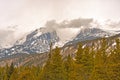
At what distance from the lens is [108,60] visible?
30078 mm

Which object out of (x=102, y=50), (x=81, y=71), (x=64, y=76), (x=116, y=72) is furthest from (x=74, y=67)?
(x=116, y=72)

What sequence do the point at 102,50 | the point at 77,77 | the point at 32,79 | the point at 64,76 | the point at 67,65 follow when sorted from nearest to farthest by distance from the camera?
the point at 102,50 < the point at 77,77 < the point at 64,76 < the point at 67,65 < the point at 32,79

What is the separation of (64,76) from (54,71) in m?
2.40

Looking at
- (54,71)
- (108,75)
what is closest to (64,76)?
(54,71)

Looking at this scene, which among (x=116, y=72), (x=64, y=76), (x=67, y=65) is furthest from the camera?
(x=67, y=65)

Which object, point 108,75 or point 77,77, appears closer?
point 108,75

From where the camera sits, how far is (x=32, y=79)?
53.8 metres

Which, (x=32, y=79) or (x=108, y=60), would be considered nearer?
(x=108, y=60)

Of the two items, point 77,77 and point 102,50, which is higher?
point 102,50

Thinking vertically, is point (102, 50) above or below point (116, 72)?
above

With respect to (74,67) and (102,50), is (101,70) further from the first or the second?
(74,67)

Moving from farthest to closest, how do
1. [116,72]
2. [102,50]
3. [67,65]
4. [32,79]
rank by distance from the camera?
[32,79] → [67,65] → [102,50] → [116,72]

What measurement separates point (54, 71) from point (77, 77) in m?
3.80

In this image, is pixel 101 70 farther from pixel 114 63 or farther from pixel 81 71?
pixel 81 71
